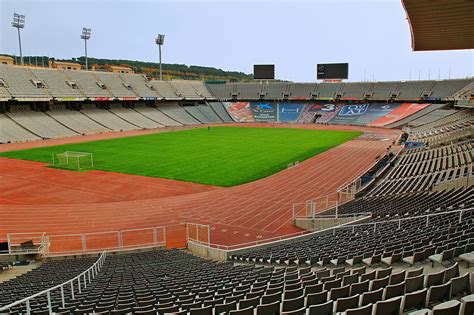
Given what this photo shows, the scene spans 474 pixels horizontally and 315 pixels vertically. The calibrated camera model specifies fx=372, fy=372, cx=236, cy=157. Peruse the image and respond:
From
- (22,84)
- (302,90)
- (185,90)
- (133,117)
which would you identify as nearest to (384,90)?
(302,90)

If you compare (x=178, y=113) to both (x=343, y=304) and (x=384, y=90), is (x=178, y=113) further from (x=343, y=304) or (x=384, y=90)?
(x=343, y=304)

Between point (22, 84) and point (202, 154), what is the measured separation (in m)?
37.4

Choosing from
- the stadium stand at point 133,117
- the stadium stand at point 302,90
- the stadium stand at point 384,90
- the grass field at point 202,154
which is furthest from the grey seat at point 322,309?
the stadium stand at point 302,90

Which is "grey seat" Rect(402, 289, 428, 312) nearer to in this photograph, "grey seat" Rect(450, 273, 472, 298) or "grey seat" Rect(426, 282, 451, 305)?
"grey seat" Rect(426, 282, 451, 305)

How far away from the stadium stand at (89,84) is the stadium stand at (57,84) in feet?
4.25

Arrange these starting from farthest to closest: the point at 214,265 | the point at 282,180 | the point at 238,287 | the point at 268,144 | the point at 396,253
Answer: the point at 268,144 → the point at 282,180 → the point at 214,265 → the point at 396,253 → the point at 238,287

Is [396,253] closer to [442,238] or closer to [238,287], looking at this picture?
[442,238]

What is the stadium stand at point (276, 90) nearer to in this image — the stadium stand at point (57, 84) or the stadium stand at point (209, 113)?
the stadium stand at point (209, 113)

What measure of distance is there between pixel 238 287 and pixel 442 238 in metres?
5.33

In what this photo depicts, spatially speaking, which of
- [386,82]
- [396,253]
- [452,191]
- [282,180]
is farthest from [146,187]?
[386,82]

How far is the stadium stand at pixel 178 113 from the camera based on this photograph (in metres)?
79.4

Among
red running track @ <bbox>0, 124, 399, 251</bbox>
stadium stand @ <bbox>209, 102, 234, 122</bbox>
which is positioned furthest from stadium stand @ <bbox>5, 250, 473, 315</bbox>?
stadium stand @ <bbox>209, 102, 234, 122</bbox>

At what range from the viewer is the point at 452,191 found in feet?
56.8

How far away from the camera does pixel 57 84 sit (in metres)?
64.2
